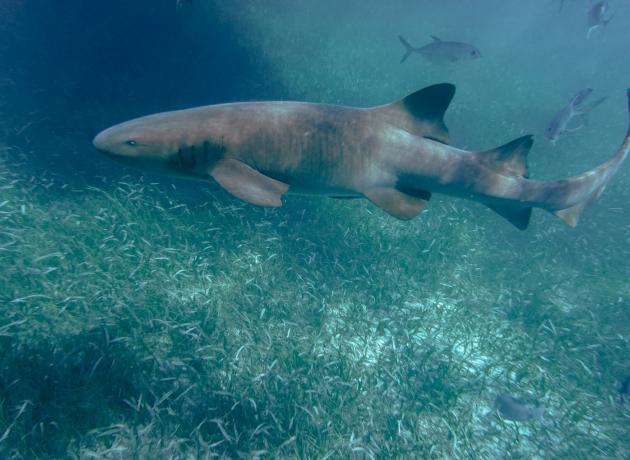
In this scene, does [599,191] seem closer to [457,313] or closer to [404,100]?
[457,313]

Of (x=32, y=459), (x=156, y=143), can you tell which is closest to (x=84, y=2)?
(x=156, y=143)

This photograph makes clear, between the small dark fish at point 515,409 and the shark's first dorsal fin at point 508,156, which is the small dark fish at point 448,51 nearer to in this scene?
the shark's first dorsal fin at point 508,156

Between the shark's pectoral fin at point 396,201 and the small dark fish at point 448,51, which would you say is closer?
the shark's pectoral fin at point 396,201

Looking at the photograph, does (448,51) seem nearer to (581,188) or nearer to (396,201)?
(581,188)

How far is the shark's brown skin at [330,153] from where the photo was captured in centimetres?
345

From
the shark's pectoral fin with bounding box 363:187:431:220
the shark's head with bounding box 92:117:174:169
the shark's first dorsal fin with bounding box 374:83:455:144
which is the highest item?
the shark's first dorsal fin with bounding box 374:83:455:144

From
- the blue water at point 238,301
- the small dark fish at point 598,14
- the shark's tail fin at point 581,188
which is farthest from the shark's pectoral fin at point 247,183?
the small dark fish at point 598,14

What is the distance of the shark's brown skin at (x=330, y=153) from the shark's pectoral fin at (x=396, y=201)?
0.01 m

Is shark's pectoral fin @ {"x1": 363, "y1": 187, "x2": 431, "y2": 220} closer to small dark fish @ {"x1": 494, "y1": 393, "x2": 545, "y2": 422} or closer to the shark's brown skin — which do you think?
the shark's brown skin

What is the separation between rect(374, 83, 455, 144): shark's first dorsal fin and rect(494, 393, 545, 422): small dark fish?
13.1 ft

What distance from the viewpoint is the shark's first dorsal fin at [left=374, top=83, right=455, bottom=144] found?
13.1 ft

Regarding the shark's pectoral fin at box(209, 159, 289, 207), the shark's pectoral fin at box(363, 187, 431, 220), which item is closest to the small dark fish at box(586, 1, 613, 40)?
the shark's pectoral fin at box(363, 187, 431, 220)

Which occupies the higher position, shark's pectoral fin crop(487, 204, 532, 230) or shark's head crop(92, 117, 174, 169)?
shark's head crop(92, 117, 174, 169)

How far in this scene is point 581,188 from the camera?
4.91 meters
